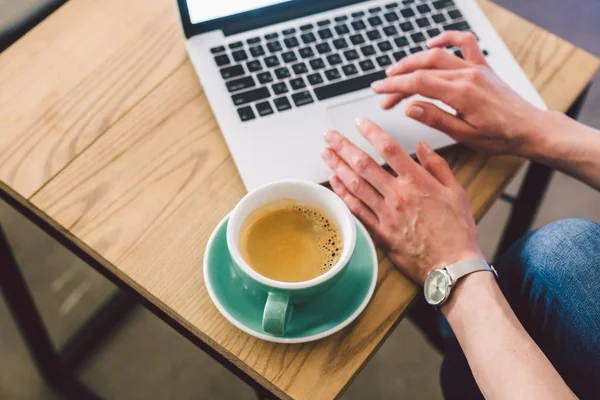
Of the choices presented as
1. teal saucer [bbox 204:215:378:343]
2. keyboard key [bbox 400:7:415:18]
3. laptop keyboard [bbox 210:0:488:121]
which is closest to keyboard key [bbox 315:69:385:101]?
laptop keyboard [bbox 210:0:488:121]

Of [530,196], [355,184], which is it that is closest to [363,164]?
[355,184]

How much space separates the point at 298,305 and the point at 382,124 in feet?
0.87

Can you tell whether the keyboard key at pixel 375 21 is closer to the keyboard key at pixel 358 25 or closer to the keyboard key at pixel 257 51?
the keyboard key at pixel 358 25

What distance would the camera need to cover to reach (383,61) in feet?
2.68

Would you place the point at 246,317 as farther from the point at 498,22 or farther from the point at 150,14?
the point at 498,22

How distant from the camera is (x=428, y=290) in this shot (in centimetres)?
67

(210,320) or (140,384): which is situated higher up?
(210,320)

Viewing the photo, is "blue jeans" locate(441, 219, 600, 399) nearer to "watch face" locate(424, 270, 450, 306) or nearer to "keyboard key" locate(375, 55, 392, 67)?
"watch face" locate(424, 270, 450, 306)

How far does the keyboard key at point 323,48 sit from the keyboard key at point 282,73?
54mm

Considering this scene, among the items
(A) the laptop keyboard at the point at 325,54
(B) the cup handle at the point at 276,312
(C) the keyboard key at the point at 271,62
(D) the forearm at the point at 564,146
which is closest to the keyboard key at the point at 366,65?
(A) the laptop keyboard at the point at 325,54

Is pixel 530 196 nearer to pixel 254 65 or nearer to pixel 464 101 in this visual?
pixel 464 101

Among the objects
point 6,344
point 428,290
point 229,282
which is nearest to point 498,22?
point 428,290

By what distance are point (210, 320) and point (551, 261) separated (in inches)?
16.0

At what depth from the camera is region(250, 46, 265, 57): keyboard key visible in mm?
789
